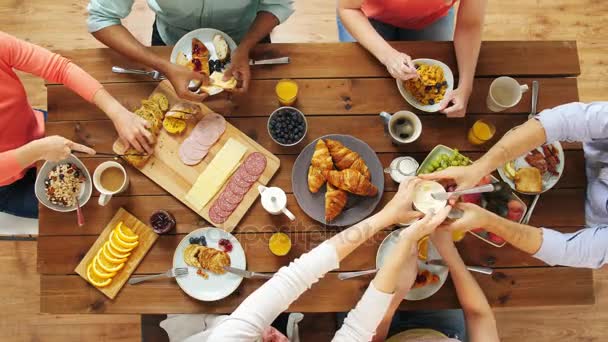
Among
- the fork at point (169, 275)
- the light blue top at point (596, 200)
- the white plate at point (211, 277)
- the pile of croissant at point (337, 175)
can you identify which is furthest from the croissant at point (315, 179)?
the light blue top at point (596, 200)

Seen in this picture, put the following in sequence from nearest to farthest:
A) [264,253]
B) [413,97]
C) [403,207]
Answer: [403,207] < [264,253] < [413,97]

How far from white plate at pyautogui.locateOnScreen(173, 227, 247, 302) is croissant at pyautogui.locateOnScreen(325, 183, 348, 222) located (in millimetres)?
358

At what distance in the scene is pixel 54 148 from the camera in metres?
1.67

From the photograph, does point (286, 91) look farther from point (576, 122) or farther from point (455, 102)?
point (576, 122)

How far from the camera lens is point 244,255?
173 centimetres

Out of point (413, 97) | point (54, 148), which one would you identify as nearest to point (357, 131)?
point (413, 97)

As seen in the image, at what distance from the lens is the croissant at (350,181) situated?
1.70 meters

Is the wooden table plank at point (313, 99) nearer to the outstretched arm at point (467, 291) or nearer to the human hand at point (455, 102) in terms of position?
the human hand at point (455, 102)

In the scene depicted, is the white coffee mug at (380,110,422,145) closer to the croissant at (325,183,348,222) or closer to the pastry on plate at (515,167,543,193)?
the croissant at (325,183,348,222)

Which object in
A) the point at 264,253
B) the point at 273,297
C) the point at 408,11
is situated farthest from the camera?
the point at 408,11

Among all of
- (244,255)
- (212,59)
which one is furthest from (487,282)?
(212,59)

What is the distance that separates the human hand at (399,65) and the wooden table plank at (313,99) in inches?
3.1

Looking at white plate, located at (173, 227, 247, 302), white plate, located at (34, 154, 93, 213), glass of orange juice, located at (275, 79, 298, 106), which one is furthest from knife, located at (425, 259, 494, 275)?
white plate, located at (34, 154, 93, 213)

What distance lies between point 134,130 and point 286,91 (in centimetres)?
61
